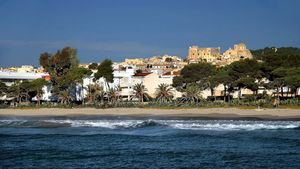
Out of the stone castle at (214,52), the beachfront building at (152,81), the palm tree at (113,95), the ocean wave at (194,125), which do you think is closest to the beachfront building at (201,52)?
the stone castle at (214,52)

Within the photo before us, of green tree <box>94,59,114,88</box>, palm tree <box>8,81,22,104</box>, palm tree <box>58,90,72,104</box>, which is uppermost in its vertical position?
green tree <box>94,59,114,88</box>

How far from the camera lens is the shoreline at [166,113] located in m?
52.3

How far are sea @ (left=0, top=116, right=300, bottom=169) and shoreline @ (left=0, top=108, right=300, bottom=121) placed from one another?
3.97m

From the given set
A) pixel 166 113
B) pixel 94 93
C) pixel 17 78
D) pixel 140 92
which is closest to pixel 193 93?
pixel 140 92

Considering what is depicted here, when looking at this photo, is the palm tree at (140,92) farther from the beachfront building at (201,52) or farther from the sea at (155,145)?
the beachfront building at (201,52)

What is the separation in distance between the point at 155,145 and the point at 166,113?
27566 mm

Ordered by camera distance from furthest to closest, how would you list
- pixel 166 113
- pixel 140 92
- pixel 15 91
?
pixel 15 91 < pixel 140 92 < pixel 166 113

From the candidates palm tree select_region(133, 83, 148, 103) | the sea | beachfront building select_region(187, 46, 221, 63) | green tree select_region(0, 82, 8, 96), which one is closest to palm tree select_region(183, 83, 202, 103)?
palm tree select_region(133, 83, 148, 103)

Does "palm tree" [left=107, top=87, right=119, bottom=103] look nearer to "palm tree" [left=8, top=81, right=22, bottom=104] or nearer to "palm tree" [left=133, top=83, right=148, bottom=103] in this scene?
"palm tree" [left=133, top=83, right=148, bottom=103]

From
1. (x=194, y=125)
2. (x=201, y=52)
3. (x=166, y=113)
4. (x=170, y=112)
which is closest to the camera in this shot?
(x=194, y=125)

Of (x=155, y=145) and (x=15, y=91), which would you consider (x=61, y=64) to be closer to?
(x=15, y=91)

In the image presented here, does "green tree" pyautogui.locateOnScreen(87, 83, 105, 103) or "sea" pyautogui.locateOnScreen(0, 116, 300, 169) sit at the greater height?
"green tree" pyautogui.locateOnScreen(87, 83, 105, 103)

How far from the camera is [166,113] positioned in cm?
5916

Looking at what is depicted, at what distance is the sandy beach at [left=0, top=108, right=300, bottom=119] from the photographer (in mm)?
53000
